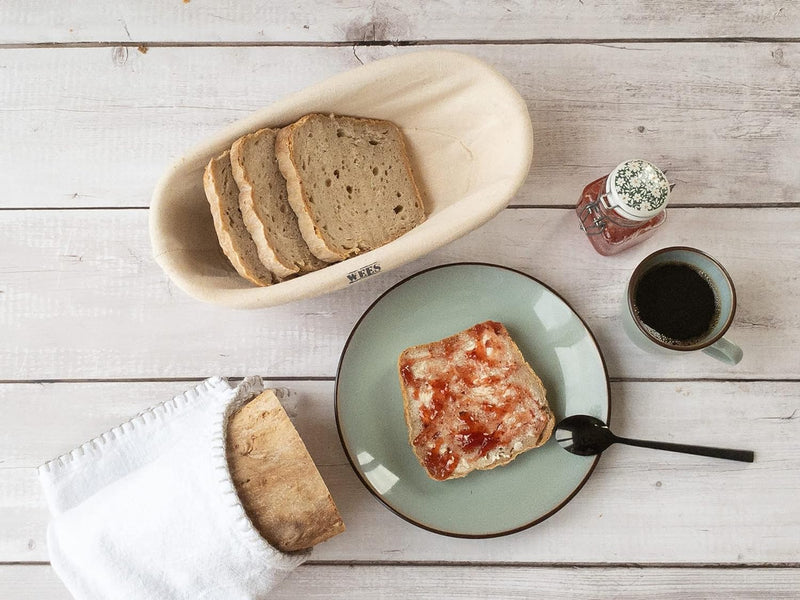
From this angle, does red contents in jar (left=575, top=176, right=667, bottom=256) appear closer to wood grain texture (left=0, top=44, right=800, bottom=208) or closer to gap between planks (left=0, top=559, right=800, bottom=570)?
wood grain texture (left=0, top=44, right=800, bottom=208)

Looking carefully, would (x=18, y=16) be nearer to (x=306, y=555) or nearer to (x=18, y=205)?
(x=18, y=205)

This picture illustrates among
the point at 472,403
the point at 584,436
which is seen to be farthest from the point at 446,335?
the point at 584,436

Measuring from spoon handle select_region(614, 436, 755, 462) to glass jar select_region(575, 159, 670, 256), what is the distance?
0.34 metres

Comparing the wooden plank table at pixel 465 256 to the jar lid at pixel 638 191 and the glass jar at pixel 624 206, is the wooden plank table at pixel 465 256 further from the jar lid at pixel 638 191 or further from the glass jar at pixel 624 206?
the jar lid at pixel 638 191

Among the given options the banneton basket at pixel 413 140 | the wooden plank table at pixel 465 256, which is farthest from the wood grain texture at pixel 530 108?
the banneton basket at pixel 413 140

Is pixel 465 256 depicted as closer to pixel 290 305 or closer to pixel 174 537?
pixel 290 305

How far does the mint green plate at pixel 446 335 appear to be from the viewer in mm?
1086

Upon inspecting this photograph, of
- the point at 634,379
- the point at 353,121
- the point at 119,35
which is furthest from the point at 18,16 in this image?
the point at 634,379

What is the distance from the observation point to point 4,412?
1.17 m

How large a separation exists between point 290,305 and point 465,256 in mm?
337

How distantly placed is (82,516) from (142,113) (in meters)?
0.73

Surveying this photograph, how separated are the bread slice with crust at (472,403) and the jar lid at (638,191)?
0.92ft

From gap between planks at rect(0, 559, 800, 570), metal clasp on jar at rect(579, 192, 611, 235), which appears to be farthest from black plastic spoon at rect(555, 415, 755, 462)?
metal clasp on jar at rect(579, 192, 611, 235)

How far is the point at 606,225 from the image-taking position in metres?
1.11
